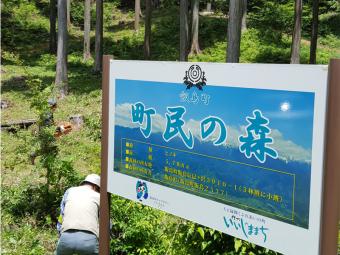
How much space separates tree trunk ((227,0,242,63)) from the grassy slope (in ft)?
12.4

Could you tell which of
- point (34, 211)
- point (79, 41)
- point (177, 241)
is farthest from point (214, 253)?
point (79, 41)

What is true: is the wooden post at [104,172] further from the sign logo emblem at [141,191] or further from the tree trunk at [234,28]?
the tree trunk at [234,28]

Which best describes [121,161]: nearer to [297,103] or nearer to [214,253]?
[214,253]

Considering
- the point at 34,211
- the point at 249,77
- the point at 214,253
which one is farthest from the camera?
the point at 34,211

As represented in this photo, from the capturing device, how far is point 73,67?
2341cm

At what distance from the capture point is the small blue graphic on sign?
123 inches

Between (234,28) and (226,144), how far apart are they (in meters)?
6.41

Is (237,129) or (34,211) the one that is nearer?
(237,129)

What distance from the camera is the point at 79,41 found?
28.9m

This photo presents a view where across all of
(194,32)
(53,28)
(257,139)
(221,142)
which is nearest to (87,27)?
(53,28)

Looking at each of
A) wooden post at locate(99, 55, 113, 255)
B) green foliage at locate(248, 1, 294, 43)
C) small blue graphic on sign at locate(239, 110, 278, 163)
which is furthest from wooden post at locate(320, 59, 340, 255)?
green foliage at locate(248, 1, 294, 43)

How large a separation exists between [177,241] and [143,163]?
100 centimetres

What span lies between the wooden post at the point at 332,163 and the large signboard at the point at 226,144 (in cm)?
4

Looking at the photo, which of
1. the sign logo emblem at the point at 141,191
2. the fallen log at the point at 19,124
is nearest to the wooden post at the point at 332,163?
the sign logo emblem at the point at 141,191
